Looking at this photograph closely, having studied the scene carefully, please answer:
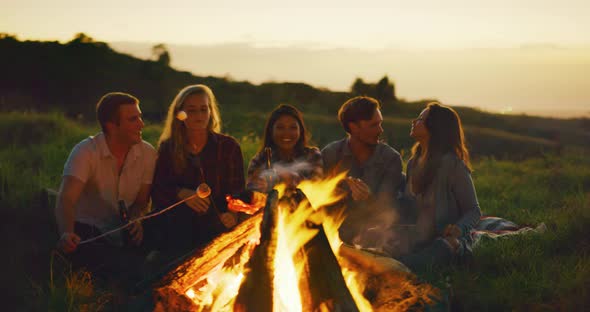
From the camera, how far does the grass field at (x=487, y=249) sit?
4449 mm

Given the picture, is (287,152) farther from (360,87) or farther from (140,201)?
(360,87)

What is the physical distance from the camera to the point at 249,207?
182 inches

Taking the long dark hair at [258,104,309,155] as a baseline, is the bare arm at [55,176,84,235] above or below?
below

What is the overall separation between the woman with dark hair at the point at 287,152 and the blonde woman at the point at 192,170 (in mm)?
348

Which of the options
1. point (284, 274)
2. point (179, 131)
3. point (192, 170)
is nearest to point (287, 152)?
point (192, 170)

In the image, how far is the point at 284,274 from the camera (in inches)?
149

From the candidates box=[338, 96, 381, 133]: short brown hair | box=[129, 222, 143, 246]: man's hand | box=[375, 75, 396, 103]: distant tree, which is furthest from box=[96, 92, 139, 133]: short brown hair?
box=[375, 75, 396, 103]: distant tree

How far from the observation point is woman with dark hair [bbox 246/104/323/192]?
5627mm

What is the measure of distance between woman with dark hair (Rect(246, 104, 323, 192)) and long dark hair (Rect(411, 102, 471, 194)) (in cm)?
109

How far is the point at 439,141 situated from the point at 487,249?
3.83ft

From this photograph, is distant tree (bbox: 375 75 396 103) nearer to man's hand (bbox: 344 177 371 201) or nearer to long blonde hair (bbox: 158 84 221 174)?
long blonde hair (bbox: 158 84 221 174)

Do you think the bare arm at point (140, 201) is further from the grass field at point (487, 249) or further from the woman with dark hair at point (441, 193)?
the woman with dark hair at point (441, 193)

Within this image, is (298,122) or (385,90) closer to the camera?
(298,122)

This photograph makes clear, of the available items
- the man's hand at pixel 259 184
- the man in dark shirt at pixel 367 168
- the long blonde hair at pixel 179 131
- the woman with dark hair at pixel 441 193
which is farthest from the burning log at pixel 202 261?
the man in dark shirt at pixel 367 168
